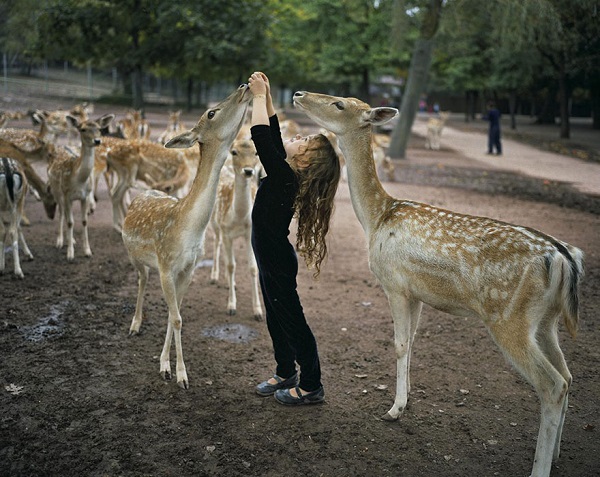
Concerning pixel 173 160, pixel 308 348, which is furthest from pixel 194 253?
pixel 173 160

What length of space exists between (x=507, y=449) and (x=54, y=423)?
3.01 metres

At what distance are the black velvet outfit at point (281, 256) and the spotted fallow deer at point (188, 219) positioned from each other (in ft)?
1.40

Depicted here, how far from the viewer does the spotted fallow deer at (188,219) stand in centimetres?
453

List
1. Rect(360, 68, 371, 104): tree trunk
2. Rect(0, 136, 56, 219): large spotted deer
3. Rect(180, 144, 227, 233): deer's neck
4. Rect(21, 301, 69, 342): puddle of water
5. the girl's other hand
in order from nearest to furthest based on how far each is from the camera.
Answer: the girl's other hand < Rect(180, 144, 227, 233): deer's neck < Rect(21, 301, 69, 342): puddle of water < Rect(0, 136, 56, 219): large spotted deer < Rect(360, 68, 371, 104): tree trunk

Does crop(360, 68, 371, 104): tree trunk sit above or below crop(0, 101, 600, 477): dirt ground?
above

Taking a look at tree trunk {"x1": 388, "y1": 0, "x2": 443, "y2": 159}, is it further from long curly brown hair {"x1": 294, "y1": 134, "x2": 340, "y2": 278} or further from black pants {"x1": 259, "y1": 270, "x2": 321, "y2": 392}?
black pants {"x1": 259, "y1": 270, "x2": 321, "y2": 392}

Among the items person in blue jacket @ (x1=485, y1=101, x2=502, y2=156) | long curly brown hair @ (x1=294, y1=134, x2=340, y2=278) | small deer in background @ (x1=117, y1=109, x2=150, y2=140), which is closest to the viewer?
long curly brown hair @ (x1=294, y1=134, x2=340, y2=278)

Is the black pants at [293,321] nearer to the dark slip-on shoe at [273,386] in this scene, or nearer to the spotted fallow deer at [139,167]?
the dark slip-on shoe at [273,386]

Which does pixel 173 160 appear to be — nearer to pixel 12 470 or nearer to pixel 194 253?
pixel 194 253

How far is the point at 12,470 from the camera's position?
11.8 ft

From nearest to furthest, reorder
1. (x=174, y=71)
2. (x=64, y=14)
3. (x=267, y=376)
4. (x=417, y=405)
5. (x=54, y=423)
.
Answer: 1. (x=54, y=423)
2. (x=417, y=405)
3. (x=267, y=376)
4. (x=64, y=14)
5. (x=174, y=71)

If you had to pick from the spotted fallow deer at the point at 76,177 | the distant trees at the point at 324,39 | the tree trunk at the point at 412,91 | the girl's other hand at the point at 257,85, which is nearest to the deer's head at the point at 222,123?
the girl's other hand at the point at 257,85

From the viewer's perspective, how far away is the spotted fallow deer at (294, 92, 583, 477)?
→ 354cm

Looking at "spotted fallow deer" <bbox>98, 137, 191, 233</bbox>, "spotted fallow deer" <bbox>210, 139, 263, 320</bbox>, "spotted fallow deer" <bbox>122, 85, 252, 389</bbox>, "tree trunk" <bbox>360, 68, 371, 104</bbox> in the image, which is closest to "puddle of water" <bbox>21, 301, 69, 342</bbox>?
"spotted fallow deer" <bbox>122, 85, 252, 389</bbox>
